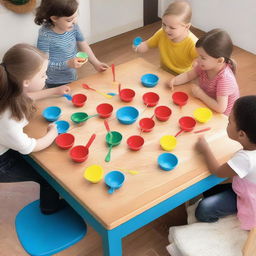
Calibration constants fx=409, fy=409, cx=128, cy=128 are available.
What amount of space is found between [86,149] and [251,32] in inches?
85.5

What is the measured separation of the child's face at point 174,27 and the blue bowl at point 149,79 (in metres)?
0.26

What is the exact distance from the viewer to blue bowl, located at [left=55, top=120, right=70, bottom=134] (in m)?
1.66

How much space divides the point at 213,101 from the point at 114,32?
1.91 metres

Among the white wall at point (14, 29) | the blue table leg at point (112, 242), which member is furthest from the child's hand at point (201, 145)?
the white wall at point (14, 29)

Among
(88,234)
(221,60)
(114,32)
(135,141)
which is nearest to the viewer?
(135,141)

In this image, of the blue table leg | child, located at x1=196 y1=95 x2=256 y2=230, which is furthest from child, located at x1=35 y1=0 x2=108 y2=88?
the blue table leg

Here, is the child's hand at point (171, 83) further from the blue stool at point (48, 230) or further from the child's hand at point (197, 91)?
the blue stool at point (48, 230)

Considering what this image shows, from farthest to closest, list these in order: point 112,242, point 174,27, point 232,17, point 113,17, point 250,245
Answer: point 113,17 < point 232,17 < point 174,27 < point 250,245 < point 112,242

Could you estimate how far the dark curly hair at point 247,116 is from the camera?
1.41 m

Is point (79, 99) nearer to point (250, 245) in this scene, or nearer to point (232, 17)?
point (250, 245)

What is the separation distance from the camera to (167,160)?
1.51m

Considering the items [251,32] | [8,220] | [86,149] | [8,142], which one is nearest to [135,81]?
[86,149]

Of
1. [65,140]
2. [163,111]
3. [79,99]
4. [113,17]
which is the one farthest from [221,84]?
[113,17]

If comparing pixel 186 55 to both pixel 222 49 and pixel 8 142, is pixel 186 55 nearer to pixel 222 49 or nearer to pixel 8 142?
pixel 222 49
